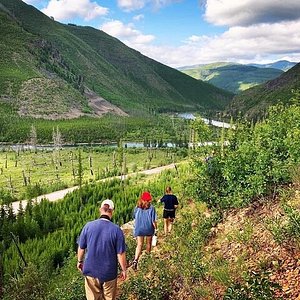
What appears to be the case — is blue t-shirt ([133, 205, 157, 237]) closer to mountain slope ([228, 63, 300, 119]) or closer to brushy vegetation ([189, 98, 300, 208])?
brushy vegetation ([189, 98, 300, 208])

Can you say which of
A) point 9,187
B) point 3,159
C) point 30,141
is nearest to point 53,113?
point 30,141

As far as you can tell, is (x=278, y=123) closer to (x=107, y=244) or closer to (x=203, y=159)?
(x=203, y=159)

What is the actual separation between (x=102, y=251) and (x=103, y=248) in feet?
0.17

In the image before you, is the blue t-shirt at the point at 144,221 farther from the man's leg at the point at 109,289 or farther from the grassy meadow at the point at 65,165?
the grassy meadow at the point at 65,165

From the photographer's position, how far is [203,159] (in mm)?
14344

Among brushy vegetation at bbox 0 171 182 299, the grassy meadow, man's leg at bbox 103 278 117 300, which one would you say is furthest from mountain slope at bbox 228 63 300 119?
man's leg at bbox 103 278 117 300

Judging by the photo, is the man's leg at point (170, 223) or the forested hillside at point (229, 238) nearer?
the forested hillside at point (229, 238)

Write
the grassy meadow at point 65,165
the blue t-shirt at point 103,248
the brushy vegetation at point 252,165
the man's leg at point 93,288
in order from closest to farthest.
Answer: the blue t-shirt at point 103,248 → the man's leg at point 93,288 → the brushy vegetation at point 252,165 → the grassy meadow at point 65,165

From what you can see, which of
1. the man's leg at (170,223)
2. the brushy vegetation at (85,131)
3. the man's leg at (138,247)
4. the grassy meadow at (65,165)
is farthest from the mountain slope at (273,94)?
the man's leg at (138,247)

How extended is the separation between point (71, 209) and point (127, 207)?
6790 millimetres

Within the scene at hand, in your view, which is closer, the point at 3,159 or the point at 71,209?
the point at 71,209

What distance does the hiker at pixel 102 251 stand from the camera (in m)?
6.79

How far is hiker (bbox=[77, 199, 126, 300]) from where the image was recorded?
267 inches

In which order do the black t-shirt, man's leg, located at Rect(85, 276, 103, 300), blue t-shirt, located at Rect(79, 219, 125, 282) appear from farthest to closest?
1. the black t-shirt
2. man's leg, located at Rect(85, 276, 103, 300)
3. blue t-shirt, located at Rect(79, 219, 125, 282)
